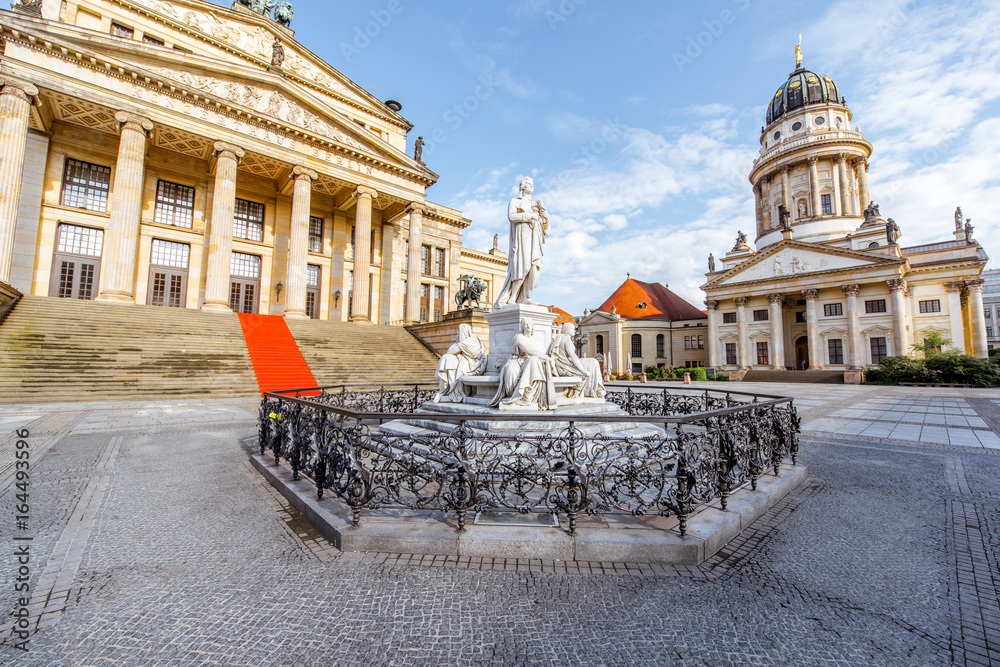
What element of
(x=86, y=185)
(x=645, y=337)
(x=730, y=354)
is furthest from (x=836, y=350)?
(x=86, y=185)

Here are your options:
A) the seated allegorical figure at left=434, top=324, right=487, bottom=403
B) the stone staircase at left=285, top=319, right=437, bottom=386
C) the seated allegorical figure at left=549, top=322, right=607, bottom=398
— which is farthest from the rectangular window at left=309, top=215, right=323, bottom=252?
the seated allegorical figure at left=549, top=322, right=607, bottom=398

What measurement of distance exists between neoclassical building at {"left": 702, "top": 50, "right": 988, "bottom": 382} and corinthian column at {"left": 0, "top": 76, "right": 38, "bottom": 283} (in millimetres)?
52157

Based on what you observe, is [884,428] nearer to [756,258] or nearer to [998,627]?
[998,627]

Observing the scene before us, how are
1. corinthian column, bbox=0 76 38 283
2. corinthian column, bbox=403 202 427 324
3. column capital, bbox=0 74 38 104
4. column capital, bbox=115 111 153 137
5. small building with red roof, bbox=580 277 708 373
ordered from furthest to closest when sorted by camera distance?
small building with red roof, bbox=580 277 708 373 → corinthian column, bbox=403 202 427 324 → column capital, bbox=115 111 153 137 → column capital, bbox=0 74 38 104 → corinthian column, bbox=0 76 38 283

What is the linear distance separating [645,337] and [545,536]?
52246mm

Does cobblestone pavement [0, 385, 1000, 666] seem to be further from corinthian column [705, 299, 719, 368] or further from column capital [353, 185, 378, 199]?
corinthian column [705, 299, 719, 368]

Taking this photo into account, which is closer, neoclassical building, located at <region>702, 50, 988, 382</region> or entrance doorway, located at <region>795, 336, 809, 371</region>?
neoclassical building, located at <region>702, 50, 988, 382</region>

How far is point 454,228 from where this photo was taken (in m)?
37.7

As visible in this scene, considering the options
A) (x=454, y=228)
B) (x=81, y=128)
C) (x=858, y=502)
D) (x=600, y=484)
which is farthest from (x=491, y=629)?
(x=454, y=228)

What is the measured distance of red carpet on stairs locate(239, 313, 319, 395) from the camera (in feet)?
51.8

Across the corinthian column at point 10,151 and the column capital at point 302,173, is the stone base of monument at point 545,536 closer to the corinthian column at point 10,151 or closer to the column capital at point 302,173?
the corinthian column at point 10,151

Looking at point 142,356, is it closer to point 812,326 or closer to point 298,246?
point 298,246

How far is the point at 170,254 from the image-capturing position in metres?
24.4

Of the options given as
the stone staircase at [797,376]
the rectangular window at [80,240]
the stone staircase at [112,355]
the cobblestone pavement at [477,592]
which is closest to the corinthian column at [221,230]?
the stone staircase at [112,355]
